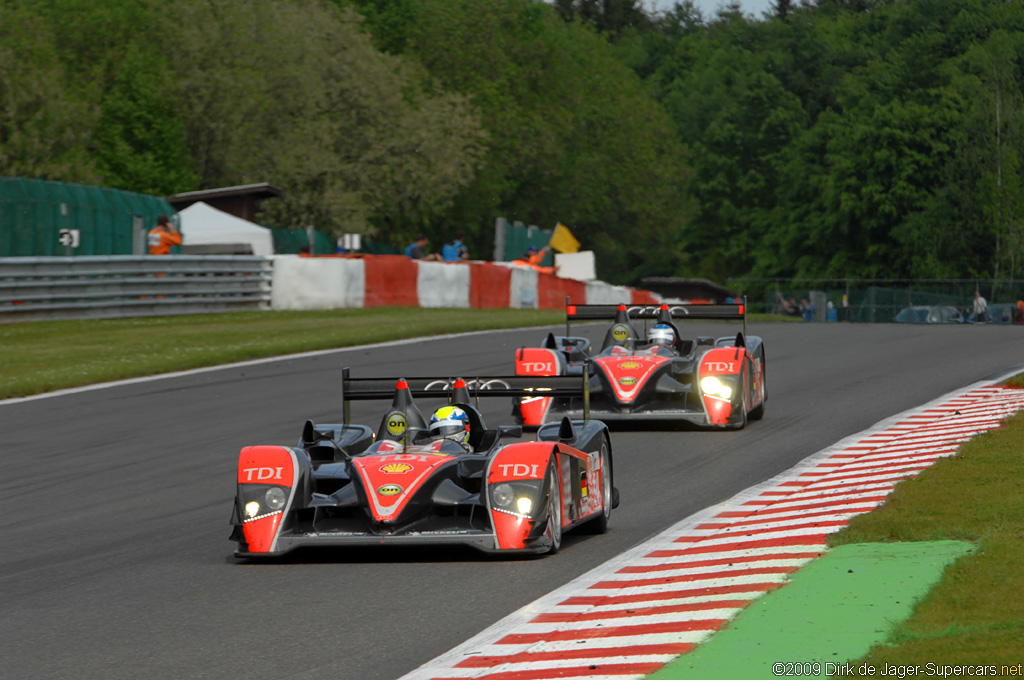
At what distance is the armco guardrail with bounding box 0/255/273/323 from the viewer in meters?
23.5

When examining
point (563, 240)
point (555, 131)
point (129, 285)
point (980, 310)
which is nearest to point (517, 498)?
point (129, 285)

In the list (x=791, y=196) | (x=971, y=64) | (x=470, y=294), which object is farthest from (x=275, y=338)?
(x=791, y=196)

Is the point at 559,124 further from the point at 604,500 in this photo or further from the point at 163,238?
the point at 604,500

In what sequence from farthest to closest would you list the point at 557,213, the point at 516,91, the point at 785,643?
the point at 557,213 < the point at 516,91 < the point at 785,643

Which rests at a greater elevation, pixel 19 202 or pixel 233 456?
pixel 19 202

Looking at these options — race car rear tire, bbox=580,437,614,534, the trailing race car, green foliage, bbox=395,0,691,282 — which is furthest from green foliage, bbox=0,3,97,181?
the trailing race car

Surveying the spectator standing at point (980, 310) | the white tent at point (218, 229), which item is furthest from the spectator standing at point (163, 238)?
the spectator standing at point (980, 310)

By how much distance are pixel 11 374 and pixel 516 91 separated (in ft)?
149

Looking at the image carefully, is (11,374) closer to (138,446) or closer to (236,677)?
(138,446)

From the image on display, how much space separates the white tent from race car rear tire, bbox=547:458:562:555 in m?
26.5

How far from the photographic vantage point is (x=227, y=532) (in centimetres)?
898

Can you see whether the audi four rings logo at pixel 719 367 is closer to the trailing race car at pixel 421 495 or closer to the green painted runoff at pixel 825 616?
the trailing race car at pixel 421 495

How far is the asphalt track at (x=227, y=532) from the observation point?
6.03m

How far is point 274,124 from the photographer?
45531mm
